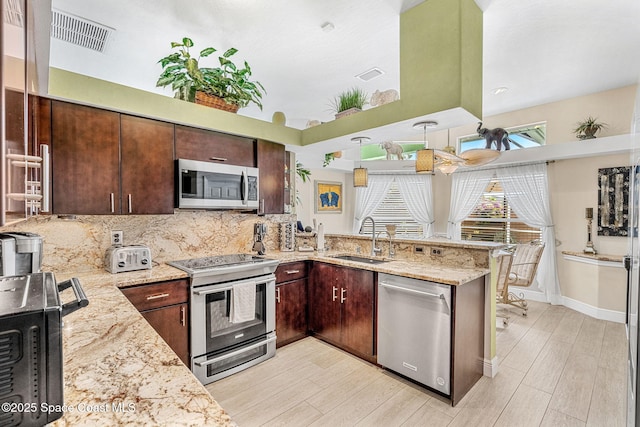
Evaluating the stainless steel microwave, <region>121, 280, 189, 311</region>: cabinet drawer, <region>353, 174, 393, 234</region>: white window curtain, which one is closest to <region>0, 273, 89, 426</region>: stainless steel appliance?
<region>121, 280, 189, 311</region>: cabinet drawer

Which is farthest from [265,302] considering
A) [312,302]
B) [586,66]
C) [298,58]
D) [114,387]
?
[586,66]

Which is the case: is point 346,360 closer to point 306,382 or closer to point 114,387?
point 306,382

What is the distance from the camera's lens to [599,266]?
4.19 meters

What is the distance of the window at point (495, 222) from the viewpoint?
17.4 ft

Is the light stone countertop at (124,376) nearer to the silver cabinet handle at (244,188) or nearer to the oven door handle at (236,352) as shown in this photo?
the oven door handle at (236,352)

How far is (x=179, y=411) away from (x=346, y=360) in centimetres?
241

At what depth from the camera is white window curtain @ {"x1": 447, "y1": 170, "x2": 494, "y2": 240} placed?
561 centimetres

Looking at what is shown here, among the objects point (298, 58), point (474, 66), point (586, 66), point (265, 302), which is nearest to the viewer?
point (474, 66)

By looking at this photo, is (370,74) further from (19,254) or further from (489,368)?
(19,254)

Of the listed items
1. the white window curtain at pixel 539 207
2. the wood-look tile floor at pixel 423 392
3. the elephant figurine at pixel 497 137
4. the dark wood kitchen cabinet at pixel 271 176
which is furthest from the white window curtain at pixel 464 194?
the dark wood kitchen cabinet at pixel 271 176

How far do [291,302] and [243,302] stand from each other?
68cm

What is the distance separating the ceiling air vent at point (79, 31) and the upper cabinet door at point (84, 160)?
33.1 inches

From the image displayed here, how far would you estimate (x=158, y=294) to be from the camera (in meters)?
2.32

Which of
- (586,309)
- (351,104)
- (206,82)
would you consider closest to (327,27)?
(351,104)
